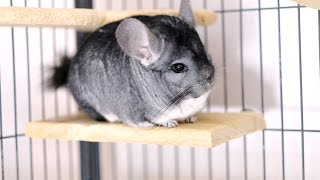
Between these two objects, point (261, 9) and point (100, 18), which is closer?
point (100, 18)

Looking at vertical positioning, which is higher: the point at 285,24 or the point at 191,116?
the point at 285,24

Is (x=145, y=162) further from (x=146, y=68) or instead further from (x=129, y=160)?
(x=146, y=68)

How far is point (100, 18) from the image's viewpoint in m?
1.88

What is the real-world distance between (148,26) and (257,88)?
722 millimetres

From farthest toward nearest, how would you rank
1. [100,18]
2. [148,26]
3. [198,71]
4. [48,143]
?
[48,143]
[100,18]
[148,26]
[198,71]

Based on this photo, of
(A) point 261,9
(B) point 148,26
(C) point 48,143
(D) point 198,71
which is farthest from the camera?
(C) point 48,143

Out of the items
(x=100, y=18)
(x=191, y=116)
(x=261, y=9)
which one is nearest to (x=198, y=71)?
(x=191, y=116)

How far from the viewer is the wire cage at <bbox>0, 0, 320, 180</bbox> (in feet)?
6.95

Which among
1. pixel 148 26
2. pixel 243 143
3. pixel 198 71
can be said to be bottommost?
pixel 243 143

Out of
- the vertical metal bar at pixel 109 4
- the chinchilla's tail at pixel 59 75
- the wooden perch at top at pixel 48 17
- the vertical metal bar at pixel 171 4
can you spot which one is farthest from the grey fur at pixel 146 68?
the vertical metal bar at pixel 109 4

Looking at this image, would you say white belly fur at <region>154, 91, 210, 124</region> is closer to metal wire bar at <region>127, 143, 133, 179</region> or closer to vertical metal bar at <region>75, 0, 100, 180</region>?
vertical metal bar at <region>75, 0, 100, 180</region>

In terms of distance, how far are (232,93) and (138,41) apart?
0.80m

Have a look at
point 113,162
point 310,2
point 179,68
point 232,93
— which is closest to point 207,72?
point 179,68

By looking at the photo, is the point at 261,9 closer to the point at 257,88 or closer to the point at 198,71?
the point at 257,88
